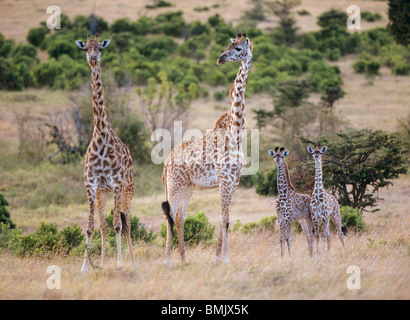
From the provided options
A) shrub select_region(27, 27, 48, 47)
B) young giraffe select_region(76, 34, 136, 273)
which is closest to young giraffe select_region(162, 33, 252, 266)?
young giraffe select_region(76, 34, 136, 273)

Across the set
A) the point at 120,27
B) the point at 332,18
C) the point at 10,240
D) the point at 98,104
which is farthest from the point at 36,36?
the point at 98,104

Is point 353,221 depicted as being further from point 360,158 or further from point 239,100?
point 239,100

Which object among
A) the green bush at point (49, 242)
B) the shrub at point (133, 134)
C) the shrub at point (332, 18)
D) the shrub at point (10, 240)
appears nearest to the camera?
the green bush at point (49, 242)

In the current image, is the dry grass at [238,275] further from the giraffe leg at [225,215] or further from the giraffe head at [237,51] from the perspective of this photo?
the giraffe head at [237,51]

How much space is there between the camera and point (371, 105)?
26453 millimetres

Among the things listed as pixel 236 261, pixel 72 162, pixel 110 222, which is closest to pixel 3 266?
pixel 110 222

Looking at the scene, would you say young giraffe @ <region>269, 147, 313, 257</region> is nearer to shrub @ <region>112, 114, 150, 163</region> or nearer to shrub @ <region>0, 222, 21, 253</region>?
shrub @ <region>0, 222, 21, 253</region>

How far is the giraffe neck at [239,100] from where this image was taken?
803 cm

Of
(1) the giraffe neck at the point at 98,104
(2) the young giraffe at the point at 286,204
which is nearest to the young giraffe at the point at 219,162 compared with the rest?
(2) the young giraffe at the point at 286,204

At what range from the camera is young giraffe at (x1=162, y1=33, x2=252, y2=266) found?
784 cm

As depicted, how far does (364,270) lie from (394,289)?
0.86m

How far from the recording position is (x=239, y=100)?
8094mm

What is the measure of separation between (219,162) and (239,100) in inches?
39.0

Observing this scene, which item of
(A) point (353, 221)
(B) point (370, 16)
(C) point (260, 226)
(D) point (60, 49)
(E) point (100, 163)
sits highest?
(B) point (370, 16)
